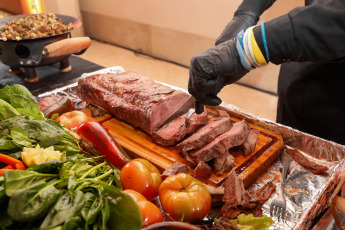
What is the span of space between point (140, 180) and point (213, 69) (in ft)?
2.45

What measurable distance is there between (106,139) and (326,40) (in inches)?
54.2

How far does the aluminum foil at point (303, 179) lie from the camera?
5.47ft

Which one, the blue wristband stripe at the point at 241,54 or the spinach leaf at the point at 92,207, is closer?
the spinach leaf at the point at 92,207

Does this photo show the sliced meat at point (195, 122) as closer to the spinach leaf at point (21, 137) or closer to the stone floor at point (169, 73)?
the spinach leaf at point (21, 137)

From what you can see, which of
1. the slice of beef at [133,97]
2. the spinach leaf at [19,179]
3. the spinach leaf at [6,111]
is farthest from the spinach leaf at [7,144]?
the slice of beef at [133,97]

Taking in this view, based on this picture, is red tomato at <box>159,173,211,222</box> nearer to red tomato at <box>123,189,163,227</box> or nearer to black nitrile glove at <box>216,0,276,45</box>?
red tomato at <box>123,189,163,227</box>

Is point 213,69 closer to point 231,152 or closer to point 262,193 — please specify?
point 231,152

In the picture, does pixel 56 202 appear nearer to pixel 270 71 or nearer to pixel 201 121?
pixel 201 121

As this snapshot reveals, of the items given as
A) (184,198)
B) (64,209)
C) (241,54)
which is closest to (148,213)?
(184,198)

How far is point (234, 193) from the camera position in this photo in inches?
63.2

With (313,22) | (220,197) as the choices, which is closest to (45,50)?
(220,197)

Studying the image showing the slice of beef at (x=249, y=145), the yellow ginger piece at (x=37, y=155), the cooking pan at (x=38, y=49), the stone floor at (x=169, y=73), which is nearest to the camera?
the yellow ginger piece at (x=37, y=155)

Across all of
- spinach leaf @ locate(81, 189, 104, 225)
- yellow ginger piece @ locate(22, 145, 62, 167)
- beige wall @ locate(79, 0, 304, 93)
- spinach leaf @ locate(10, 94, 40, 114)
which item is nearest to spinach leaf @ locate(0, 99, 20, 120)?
spinach leaf @ locate(10, 94, 40, 114)

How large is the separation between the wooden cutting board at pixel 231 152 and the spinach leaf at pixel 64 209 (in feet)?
2.45
